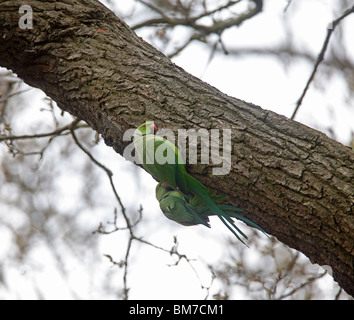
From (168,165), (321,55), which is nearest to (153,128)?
(168,165)

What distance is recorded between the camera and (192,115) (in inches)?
85.7

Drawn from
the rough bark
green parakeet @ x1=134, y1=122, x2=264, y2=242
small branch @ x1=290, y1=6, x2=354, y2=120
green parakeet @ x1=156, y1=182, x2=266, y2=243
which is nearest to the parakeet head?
green parakeet @ x1=134, y1=122, x2=264, y2=242

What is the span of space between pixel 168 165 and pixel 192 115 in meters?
0.39

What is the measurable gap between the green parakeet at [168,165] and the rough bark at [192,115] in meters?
0.09

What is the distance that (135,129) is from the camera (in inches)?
86.0

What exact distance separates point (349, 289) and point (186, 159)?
1126 mm

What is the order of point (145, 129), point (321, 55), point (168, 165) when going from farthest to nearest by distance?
point (321, 55)
point (145, 129)
point (168, 165)

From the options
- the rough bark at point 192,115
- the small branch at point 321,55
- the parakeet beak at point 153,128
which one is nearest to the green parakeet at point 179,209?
the rough bark at point 192,115

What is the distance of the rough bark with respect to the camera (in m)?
1.89

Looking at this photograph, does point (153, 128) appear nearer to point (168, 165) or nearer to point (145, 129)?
point (145, 129)

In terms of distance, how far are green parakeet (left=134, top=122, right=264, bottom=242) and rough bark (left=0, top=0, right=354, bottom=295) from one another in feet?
0.30

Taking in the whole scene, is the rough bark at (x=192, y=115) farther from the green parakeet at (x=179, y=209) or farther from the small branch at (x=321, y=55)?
the small branch at (x=321, y=55)

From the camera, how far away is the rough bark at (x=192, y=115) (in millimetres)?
1892
